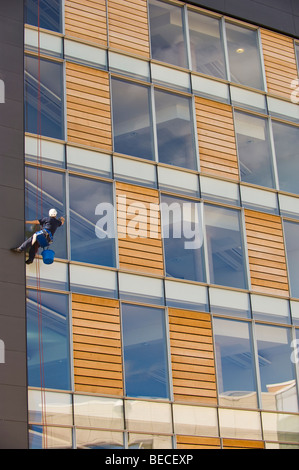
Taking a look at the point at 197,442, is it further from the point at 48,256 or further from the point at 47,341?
the point at 48,256

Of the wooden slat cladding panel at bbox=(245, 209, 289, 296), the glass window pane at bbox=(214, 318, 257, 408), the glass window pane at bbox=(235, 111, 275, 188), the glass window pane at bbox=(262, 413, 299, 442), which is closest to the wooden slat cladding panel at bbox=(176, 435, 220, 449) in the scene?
the glass window pane at bbox=(214, 318, 257, 408)

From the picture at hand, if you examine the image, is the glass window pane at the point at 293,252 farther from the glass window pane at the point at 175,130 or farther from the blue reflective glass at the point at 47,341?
the blue reflective glass at the point at 47,341

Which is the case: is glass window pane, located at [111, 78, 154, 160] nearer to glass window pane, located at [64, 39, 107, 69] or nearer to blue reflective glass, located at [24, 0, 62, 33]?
glass window pane, located at [64, 39, 107, 69]

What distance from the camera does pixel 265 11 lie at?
30.4m

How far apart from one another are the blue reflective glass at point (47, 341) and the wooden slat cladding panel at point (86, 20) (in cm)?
853

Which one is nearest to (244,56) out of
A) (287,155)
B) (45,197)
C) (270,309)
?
(287,155)

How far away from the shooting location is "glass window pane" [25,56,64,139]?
24234 millimetres

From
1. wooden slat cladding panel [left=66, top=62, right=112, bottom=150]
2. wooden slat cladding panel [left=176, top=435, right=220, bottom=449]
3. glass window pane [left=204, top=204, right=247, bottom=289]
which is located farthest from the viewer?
glass window pane [left=204, top=204, right=247, bottom=289]

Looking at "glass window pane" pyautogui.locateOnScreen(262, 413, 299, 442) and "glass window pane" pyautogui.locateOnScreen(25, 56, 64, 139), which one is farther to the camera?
"glass window pane" pyautogui.locateOnScreen(262, 413, 299, 442)

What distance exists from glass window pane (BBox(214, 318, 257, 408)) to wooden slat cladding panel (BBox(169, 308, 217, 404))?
352mm

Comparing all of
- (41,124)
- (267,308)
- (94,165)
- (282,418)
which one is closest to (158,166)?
(94,165)

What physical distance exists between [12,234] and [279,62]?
42.4 feet

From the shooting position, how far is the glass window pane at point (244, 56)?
95.6 ft
